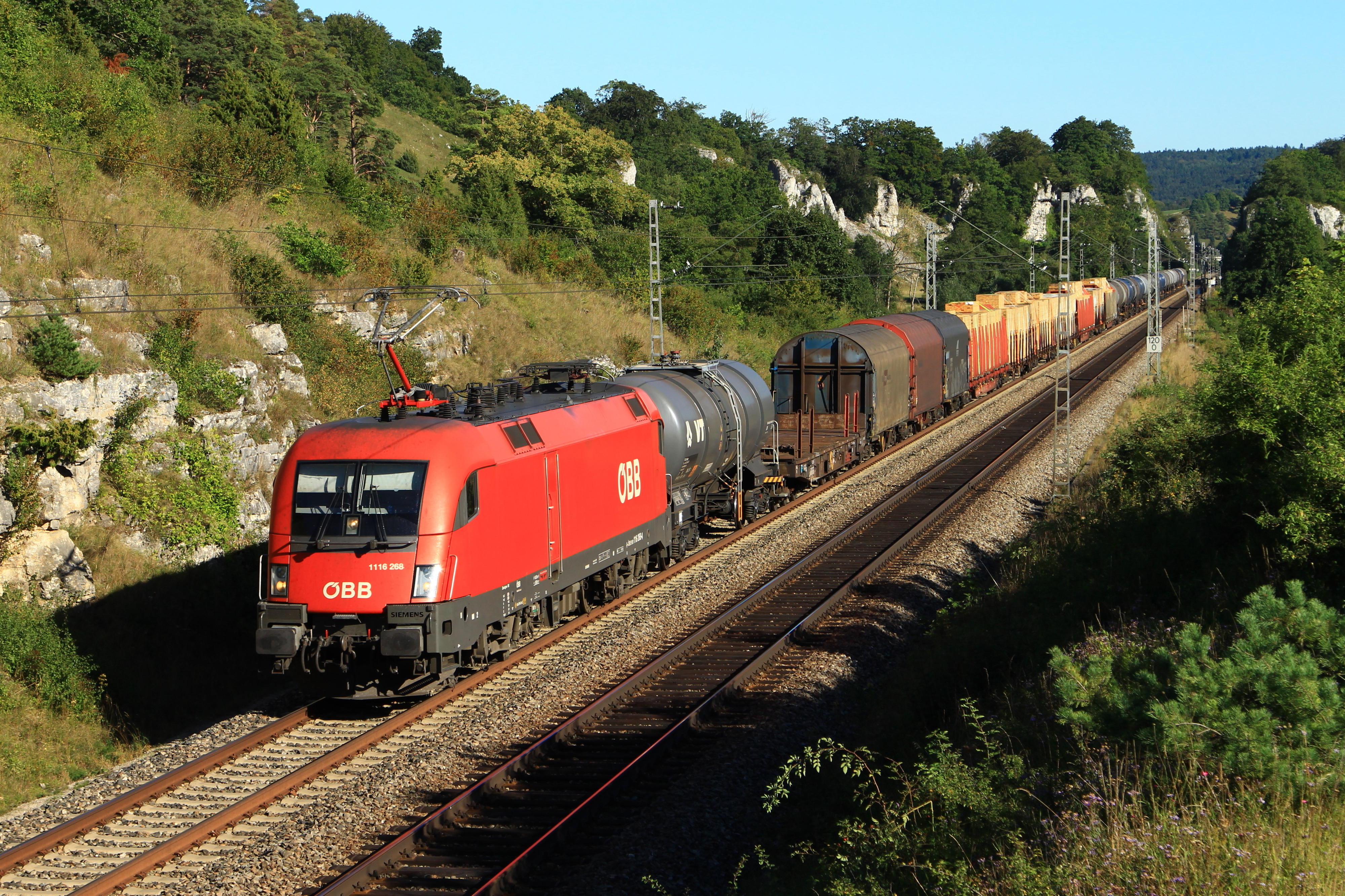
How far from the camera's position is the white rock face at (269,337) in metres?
24.6

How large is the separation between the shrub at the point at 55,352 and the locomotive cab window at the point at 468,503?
10.1 meters

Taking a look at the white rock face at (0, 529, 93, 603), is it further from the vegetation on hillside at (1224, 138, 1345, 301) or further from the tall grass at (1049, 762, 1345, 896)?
the vegetation on hillside at (1224, 138, 1345, 301)

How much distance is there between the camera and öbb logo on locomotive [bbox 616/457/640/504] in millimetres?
17062

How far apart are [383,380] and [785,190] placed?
8582 centimetres

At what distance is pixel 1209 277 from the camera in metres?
117

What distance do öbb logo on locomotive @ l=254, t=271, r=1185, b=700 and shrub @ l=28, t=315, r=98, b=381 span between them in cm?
735

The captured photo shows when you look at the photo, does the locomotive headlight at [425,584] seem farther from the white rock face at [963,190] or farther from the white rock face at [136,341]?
the white rock face at [963,190]

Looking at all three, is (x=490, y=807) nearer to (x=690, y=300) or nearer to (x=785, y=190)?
(x=690, y=300)

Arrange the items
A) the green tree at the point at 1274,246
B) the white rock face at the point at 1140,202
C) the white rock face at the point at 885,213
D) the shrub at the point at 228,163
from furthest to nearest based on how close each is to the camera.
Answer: the white rock face at the point at 1140,202 < the white rock face at the point at 885,213 < the green tree at the point at 1274,246 < the shrub at the point at 228,163

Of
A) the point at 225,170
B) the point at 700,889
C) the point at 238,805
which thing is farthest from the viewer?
the point at 225,170

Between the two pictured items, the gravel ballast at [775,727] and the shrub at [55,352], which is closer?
the gravel ballast at [775,727]

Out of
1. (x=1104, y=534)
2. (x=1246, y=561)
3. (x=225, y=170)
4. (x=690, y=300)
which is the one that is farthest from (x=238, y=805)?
(x=690, y=300)

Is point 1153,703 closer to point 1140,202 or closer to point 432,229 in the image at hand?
point 432,229

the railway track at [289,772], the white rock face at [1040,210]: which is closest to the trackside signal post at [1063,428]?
the railway track at [289,772]
